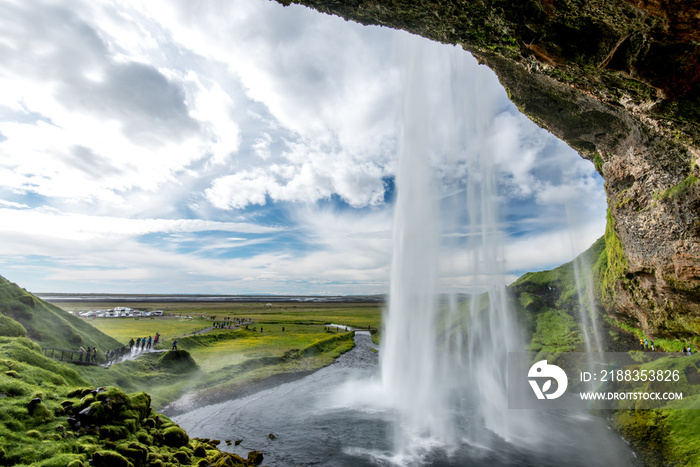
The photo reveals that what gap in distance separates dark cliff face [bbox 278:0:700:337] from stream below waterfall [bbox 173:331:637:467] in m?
10.1

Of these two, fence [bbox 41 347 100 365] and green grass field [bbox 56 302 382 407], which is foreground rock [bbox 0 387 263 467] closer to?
green grass field [bbox 56 302 382 407]

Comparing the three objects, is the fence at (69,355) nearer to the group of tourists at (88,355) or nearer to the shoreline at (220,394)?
the group of tourists at (88,355)

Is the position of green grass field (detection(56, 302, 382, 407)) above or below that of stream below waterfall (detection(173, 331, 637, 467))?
below

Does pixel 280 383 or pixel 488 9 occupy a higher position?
pixel 488 9

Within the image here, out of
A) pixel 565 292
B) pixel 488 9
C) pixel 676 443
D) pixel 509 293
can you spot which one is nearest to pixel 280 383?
pixel 676 443

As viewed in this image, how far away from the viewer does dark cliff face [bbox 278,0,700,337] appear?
8.90m

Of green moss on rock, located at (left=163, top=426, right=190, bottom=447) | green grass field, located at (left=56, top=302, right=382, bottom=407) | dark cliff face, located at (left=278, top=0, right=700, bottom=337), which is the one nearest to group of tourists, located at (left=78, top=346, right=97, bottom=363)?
green grass field, located at (left=56, top=302, right=382, bottom=407)

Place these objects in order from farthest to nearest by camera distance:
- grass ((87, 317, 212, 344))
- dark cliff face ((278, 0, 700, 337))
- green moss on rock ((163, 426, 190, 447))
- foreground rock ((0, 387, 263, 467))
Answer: grass ((87, 317, 212, 344))
green moss on rock ((163, 426, 190, 447))
foreground rock ((0, 387, 263, 467))
dark cliff face ((278, 0, 700, 337))

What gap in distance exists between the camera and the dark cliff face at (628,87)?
8.90 m

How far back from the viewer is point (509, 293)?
5016 cm

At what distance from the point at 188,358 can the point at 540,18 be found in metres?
45.0

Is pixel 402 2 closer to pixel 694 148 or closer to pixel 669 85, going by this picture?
pixel 669 85

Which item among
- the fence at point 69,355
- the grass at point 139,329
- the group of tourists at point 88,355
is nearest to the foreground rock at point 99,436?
the fence at point 69,355

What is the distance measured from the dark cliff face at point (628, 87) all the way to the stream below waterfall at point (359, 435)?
10132 millimetres
